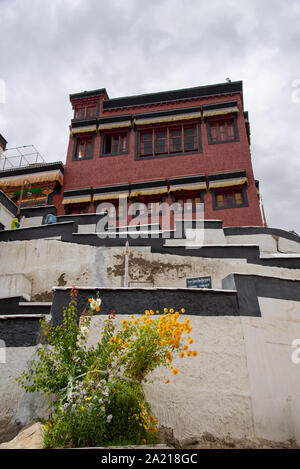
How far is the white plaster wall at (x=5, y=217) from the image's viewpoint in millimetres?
13180

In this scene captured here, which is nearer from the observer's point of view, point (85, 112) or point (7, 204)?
point (7, 204)

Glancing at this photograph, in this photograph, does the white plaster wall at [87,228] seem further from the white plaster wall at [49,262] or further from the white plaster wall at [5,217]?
the white plaster wall at [5,217]

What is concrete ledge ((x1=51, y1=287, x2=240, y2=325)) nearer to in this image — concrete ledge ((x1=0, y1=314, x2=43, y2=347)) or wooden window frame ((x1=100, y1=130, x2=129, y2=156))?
concrete ledge ((x1=0, y1=314, x2=43, y2=347))

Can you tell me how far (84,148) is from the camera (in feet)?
66.2

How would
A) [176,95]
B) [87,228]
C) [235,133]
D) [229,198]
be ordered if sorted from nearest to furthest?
[87,228], [229,198], [235,133], [176,95]

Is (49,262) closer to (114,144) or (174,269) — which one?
(174,269)

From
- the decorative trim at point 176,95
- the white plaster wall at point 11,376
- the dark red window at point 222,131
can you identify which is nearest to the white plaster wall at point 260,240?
the dark red window at point 222,131

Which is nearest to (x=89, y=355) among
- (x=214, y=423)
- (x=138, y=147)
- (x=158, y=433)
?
(x=158, y=433)

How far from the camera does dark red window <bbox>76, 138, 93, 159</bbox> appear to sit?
19.8 metres

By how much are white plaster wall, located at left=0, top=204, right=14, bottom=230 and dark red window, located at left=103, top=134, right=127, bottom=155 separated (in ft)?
25.3

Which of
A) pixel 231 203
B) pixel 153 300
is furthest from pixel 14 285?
pixel 231 203

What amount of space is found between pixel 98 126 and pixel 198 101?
19.7 ft

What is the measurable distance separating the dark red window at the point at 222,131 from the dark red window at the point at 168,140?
0.93m

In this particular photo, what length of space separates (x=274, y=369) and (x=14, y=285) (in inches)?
291
